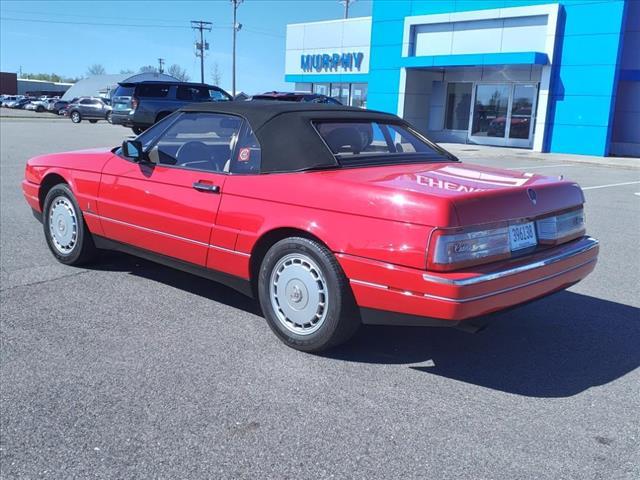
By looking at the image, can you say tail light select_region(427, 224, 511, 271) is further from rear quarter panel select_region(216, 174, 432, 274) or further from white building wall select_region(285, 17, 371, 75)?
white building wall select_region(285, 17, 371, 75)

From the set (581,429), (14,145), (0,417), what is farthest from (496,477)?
(14,145)

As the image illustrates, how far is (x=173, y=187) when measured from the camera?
448cm

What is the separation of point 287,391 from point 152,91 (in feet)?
61.4

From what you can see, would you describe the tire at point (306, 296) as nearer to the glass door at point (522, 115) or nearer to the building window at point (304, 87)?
the glass door at point (522, 115)

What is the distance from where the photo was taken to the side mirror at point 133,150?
15.6 feet

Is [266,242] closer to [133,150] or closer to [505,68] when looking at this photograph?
[133,150]

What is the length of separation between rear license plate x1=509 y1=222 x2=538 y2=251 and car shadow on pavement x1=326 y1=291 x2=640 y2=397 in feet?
1.41

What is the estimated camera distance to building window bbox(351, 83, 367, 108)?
32250 mm

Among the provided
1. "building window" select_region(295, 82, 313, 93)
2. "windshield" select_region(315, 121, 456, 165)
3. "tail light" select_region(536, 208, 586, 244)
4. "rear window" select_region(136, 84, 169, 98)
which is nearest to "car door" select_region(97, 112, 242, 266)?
"windshield" select_region(315, 121, 456, 165)

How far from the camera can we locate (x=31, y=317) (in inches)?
170

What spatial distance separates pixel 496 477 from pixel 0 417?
2258mm

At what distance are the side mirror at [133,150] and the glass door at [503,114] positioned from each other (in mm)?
22446

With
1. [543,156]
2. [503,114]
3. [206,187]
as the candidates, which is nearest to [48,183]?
[206,187]

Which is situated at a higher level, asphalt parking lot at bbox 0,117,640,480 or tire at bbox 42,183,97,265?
tire at bbox 42,183,97,265
